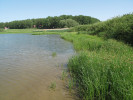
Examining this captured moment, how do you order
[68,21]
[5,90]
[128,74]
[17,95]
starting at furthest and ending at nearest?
1. [68,21]
2. [5,90]
3. [17,95]
4. [128,74]

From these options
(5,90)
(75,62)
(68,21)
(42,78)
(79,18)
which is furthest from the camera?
(79,18)

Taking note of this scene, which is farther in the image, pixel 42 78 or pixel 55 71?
pixel 55 71

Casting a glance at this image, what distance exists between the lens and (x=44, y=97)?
4.29 m

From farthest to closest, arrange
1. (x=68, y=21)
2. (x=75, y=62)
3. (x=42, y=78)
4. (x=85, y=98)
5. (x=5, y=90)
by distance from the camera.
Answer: (x=68, y=21), (x=75, y=62), (x=42, y=78), (x=5, y=90), (x=85, y=98)

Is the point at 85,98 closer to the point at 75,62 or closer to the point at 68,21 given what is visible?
the point at 75,62

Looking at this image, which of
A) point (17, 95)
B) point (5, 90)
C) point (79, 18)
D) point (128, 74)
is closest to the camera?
point (128, 74)

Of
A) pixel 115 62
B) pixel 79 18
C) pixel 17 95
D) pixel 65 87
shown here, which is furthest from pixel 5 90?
pixel 79 18

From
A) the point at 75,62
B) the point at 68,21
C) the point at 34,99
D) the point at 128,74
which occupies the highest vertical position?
the point at 68,21

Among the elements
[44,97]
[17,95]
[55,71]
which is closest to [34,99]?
[44,97]

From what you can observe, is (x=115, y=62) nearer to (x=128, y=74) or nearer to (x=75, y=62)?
(x=128, y=74)

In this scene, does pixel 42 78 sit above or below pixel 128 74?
below

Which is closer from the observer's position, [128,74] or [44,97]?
[128,74]

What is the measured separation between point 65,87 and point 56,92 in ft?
1.63

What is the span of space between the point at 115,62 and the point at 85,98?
165cm
